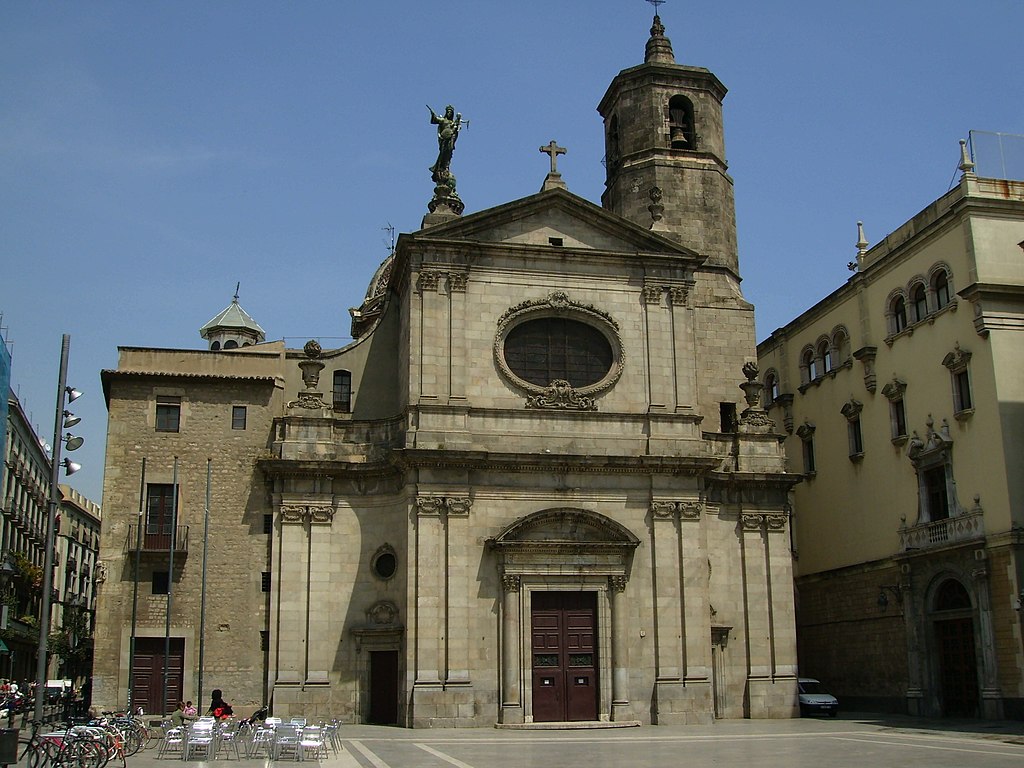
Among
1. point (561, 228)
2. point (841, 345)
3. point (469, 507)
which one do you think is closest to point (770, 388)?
point (841, 345)

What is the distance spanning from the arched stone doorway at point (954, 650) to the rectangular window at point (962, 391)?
519 cm

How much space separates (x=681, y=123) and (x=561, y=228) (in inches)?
355

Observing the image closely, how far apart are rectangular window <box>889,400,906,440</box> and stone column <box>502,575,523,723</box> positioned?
13.8 m

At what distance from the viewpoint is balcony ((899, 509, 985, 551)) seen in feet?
105

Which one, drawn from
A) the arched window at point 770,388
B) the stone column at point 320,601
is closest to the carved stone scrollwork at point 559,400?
the stone column at point 320,601

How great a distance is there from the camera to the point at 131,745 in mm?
23797

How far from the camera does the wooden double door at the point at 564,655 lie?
105ft

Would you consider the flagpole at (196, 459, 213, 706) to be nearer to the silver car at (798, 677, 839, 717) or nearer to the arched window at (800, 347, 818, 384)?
the silver car at (798, 677, 839, 717)

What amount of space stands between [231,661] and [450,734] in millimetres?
8350

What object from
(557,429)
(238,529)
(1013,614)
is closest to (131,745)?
(238,529)

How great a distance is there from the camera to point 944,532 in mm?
33562

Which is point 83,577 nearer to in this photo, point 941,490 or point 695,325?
point 695,325

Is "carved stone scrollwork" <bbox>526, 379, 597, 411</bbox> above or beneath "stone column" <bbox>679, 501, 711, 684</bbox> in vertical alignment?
above

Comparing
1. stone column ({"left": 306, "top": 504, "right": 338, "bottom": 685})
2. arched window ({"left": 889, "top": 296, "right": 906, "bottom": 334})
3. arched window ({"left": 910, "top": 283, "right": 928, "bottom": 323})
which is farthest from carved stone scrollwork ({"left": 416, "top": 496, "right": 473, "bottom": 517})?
arched window ({"left": 889, "top": 296, "right": 906, "bottom": 334})
